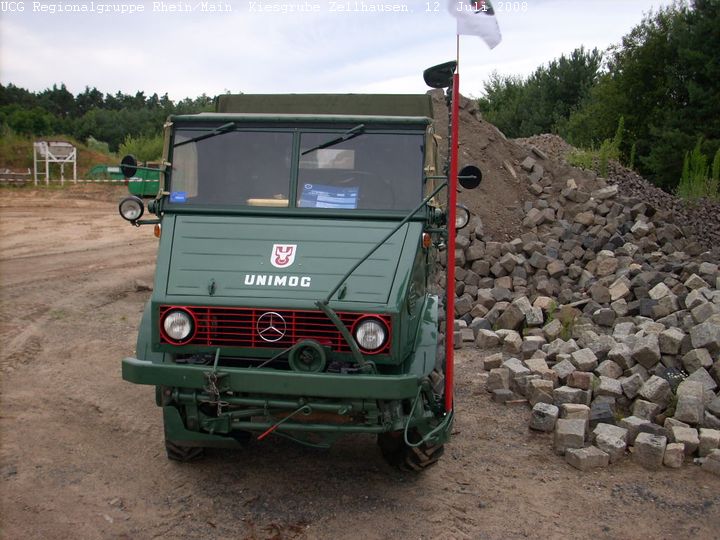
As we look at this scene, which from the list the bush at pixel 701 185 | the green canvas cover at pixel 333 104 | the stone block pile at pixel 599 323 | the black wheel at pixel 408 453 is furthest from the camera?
the bush at pixel 701 185

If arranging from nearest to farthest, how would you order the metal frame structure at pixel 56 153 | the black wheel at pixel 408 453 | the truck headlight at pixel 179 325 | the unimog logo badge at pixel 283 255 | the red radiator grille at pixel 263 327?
the red radiator grille at pixel 263 327 < the truck headlight at pixel 179 325 < the unimog logo badge at pixel 283 255 < the black wheel at pixel 408 453 < the metal frame structure at pixel 56 153

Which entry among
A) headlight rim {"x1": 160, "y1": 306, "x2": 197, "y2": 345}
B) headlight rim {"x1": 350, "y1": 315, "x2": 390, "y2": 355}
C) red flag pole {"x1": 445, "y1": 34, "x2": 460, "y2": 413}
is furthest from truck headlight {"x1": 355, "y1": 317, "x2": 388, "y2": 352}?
headlight rim {"x1": 160, "y1": 306, "x2": 197, "y2": 345}

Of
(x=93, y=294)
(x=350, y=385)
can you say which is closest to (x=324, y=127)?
(x=350, y=385)

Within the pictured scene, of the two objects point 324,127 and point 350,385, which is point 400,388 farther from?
point 324,127

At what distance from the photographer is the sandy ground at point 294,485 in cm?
466

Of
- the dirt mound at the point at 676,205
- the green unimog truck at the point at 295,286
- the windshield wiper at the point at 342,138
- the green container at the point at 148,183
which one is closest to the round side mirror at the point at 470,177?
the green unimog truck at the point at 295,286

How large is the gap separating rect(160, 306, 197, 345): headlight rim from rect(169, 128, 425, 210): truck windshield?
40.9 inches

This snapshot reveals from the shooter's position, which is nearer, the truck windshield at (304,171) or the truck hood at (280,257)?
the truck hood at (280,257)

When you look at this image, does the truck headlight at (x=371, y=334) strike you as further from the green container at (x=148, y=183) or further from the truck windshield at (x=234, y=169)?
the green container at (x=148, y=183)

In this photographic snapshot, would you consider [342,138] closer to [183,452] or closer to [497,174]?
[183,452]

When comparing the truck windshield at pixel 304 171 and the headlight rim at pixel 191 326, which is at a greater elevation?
the truck windshield at pixel 304 171

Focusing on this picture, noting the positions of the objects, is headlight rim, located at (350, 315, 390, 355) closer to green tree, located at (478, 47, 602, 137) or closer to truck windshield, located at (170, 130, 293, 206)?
truck windshield, located at (170, 130, 293, 206)

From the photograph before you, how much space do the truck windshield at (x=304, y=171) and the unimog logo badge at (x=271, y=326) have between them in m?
1.06

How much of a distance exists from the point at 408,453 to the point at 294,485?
81 centimetres
